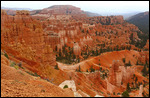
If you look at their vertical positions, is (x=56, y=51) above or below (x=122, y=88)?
above

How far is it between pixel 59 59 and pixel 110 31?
48236 millimetres

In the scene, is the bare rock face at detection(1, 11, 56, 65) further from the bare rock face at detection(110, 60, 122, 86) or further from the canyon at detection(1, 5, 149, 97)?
the bare rock face at detection(110, 60, 122, 86)

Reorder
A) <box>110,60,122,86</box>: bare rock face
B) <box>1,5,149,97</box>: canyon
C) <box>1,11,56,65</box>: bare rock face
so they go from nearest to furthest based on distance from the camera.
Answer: <box>1,5,149,97</box>: canyon < <box>1,11,56,65</box>: bare rock face < <box>110,60,122,86</box>: bare rock face

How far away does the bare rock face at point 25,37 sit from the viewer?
48.4ft

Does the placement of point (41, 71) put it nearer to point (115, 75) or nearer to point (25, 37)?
point (25, 37)

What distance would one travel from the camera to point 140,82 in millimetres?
Result: 26891

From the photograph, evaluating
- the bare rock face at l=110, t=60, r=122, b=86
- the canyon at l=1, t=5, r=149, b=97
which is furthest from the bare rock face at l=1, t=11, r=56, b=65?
the bare rock face at l=110, t=60, r=122, b=86

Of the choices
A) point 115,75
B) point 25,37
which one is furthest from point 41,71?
point 115,75

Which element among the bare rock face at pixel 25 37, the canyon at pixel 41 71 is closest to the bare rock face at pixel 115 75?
the canyon at pixel 41 71

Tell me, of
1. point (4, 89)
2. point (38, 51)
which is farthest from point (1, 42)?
point (4, 89)

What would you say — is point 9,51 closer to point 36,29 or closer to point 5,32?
point 5,32

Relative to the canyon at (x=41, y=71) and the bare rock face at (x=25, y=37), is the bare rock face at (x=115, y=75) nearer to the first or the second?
the canyon at (x=41, y=71)

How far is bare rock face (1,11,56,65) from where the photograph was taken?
14.7 m

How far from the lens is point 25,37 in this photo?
1570 centimetres
